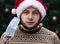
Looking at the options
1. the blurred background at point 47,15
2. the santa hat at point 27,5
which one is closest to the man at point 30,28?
the santa hat at point 27,5

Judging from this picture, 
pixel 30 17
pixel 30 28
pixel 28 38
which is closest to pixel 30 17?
pixel 30 17

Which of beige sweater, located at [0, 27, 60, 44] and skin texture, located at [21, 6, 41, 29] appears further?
beige sweater, located at [0, 27, 60, 44]

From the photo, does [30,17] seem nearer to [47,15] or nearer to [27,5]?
[27,5]

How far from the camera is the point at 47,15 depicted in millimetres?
7285

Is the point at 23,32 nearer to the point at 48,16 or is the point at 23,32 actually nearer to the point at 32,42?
the point at 32,42

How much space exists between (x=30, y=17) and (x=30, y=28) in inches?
5.8

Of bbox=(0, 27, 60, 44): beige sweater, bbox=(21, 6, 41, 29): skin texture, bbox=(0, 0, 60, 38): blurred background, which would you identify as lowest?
bbox=(0, 0, 60, 38): blurred background

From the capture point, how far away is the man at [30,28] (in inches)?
219

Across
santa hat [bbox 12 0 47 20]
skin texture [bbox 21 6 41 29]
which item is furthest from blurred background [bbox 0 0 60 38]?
skin texture [bbox 21 6 41 29]

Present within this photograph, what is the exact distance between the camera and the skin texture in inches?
218

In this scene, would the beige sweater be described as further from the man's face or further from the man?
the man's face

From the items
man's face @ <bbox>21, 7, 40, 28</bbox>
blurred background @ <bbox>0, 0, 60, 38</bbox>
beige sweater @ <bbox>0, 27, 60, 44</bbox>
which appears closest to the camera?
man's face @ <bbox>21, 7, 40, 28</bbox>

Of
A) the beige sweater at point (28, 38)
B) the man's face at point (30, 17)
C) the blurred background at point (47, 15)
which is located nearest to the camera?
the man's face at point (30, 17)

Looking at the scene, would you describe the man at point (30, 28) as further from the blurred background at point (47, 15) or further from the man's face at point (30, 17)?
the blurred background at point (47, 15)
